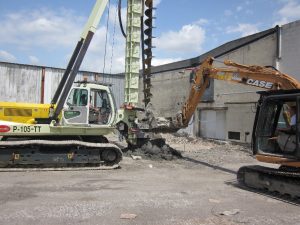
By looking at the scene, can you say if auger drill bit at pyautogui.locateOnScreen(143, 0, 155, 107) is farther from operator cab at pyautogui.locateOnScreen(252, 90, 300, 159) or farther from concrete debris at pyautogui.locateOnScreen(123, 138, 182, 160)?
operator cab at pyautogui.locateOnScreen(252, 90, 300, 159)

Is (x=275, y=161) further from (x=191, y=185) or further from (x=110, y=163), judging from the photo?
(x=110, y=163)

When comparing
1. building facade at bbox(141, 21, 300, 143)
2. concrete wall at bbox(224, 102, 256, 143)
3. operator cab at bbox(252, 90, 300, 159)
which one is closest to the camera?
operator cab at bbox(252, 90, 300, 159)

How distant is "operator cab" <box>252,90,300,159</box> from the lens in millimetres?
9125

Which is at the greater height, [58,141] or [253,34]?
[253,34]

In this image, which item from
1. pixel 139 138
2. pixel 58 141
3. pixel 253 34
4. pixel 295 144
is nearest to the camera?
pixel 295 144

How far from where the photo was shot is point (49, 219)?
6691mm

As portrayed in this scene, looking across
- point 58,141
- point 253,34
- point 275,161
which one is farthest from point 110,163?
point 253,34

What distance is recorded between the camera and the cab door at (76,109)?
484 inches

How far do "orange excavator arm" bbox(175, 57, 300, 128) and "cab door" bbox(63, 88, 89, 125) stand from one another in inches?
141

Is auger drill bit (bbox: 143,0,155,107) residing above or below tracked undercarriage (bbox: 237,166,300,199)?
above

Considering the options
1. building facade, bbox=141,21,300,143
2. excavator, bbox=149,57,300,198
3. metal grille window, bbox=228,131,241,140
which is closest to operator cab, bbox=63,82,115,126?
excavator, bbox=149,57,300,198

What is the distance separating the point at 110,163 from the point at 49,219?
588 cm

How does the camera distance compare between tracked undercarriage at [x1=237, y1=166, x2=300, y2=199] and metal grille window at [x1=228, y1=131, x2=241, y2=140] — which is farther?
metal grille window at [x1=228, y1=131, x2=241, y2=140]

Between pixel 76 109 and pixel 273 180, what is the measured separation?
20.4ft
